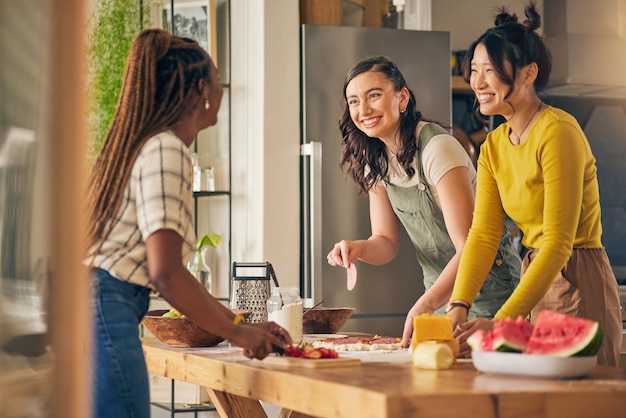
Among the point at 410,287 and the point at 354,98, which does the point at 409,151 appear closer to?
the point at 354,98

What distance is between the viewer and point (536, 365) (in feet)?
5.30

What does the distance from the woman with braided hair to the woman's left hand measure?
492mm

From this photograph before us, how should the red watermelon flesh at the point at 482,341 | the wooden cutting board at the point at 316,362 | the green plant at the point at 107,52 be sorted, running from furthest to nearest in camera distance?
the green plant at the point at 107,52
the wooden cutting board at the point at 316,362
the red watermelon flesh at the point at 482,341

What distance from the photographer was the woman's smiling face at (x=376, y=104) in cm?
278

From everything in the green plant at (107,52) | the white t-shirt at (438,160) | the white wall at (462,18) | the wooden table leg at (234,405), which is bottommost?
the wooden table leg at (234,405)

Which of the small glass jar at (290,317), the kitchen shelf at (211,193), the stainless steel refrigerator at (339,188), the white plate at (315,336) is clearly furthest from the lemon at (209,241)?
the small glass jar at (290,317)

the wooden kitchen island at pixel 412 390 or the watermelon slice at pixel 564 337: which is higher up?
the watermelon slice at pixel 564 337

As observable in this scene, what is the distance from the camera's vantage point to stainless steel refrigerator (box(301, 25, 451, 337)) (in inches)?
170

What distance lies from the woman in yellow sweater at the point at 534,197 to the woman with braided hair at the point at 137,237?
2.17ft

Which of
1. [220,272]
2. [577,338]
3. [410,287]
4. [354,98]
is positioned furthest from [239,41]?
[577,338]

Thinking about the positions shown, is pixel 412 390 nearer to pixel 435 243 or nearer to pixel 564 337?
pixel 564 337

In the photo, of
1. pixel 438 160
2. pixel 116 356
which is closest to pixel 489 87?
pixel 438 160

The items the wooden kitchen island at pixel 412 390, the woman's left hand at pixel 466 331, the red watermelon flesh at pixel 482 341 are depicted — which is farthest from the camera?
the woman's left hand at pixel 466 331

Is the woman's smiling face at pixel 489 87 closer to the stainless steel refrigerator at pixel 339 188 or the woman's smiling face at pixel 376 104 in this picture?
the woman's smiling face at pixel 376 104
